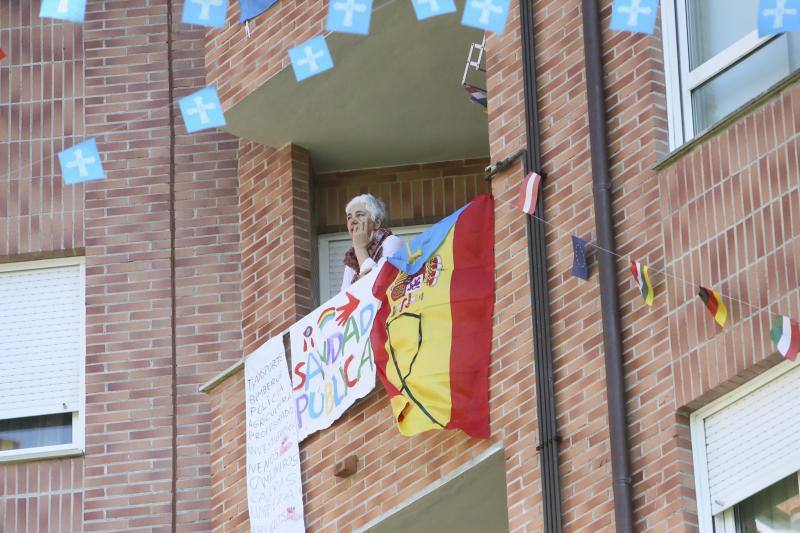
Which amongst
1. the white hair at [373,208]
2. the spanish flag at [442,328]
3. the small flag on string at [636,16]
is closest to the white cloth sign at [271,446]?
the white hair at [373,208]

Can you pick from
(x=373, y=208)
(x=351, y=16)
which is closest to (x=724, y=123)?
(x=351, y=16)

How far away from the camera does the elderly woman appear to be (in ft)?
46.6

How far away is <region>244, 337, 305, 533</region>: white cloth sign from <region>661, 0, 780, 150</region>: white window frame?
3.67 metres

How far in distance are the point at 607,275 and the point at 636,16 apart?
5.31ft

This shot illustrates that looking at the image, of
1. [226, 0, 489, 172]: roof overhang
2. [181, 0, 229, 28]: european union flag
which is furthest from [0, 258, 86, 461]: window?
[181, 0, 229, 28]: european union flag

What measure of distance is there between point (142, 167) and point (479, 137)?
110 inches

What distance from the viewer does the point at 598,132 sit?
12.5 metres

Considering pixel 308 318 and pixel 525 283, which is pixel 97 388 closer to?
pixel 308 318

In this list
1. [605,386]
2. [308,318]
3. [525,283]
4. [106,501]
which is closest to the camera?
[605,386]

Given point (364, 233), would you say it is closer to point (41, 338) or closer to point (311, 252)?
point (311, 252)

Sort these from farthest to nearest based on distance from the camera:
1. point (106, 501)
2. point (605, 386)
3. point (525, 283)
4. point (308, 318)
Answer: point (106, 501) → point (308, 318) → point (525, 283) → point (605, 386)

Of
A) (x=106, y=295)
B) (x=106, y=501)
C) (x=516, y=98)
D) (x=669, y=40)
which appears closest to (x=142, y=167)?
(x=106, y=295)

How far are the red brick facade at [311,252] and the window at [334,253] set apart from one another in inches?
3.4

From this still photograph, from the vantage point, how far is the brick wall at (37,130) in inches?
674
